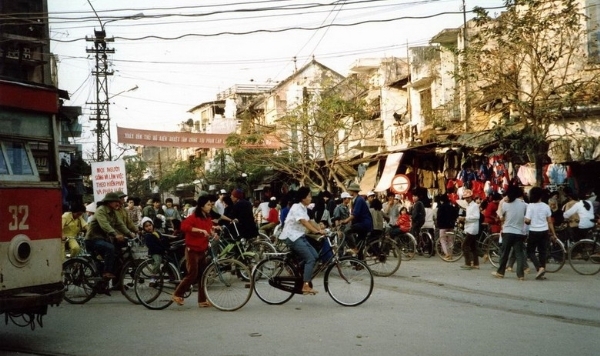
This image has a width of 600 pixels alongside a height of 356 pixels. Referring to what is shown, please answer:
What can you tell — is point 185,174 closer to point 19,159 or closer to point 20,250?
point 19,159

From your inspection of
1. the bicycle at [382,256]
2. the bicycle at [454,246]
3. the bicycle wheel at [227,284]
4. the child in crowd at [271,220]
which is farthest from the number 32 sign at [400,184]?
the bicycle wheel at [227,284]

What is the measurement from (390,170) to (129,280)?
17517mm

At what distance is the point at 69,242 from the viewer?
12.8 m

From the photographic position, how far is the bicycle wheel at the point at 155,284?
10102 mm

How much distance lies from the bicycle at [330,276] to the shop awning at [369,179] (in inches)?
811

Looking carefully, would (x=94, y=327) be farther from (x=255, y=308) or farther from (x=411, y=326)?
(x=411, y=326)

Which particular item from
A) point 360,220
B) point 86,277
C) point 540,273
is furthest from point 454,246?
point 86,277

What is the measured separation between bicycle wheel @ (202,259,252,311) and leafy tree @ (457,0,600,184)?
35.4ft

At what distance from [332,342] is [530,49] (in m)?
13.3

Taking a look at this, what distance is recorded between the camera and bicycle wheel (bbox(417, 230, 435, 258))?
61.0 feet

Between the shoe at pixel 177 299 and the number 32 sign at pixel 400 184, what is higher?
the number 32 sign at pixel 400 184

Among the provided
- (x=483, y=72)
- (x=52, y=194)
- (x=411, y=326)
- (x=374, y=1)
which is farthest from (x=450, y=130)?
(x=52, y=194)

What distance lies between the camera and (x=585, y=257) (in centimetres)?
1354

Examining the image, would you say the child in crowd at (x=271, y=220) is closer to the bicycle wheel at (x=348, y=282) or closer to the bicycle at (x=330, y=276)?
the bicycle at (x=330, y=276)
